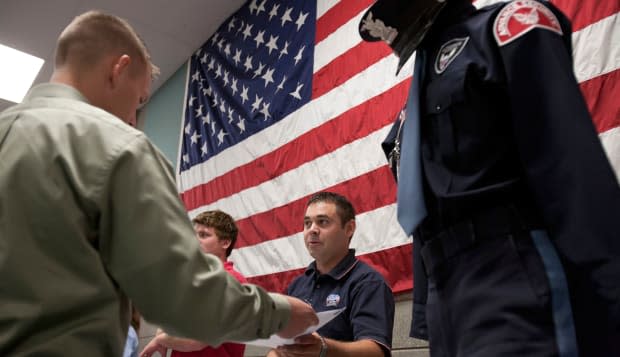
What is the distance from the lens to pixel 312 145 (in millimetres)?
2820

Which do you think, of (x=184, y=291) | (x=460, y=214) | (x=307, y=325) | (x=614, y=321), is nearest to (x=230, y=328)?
(x=184, y=291)

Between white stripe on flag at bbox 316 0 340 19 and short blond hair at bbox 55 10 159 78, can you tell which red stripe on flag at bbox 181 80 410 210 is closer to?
white stripe on flag at bbox 316 0 340 19

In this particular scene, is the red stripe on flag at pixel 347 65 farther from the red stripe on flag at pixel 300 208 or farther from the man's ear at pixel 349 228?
the man's ear at pixel 349 228

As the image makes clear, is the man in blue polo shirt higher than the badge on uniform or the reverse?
the reverse

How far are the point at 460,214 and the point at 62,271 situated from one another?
0.63m

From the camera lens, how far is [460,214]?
0.85m

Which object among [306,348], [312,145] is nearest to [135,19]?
[312,145]

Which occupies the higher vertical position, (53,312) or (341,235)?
(53,312)

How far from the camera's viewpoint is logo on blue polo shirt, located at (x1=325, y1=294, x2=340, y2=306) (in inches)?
66.9

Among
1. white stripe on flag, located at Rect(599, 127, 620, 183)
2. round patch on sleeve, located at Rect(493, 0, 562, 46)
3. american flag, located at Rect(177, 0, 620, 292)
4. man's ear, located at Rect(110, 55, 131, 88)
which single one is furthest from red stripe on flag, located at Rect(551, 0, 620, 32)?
man's ear, located at Rect(110, 55, 131, 88)

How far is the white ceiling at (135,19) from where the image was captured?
4.05m

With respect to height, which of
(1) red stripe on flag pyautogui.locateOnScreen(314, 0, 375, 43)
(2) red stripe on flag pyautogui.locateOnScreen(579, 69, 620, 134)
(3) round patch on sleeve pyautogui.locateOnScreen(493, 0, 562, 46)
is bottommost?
(2) red stripe on flag pyautogui.locateOnScreen(579, 69, 620, 134)

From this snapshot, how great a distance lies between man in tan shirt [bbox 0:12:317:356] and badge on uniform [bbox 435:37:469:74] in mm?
568

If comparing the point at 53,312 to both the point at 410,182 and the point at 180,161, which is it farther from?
the point at 180,161
